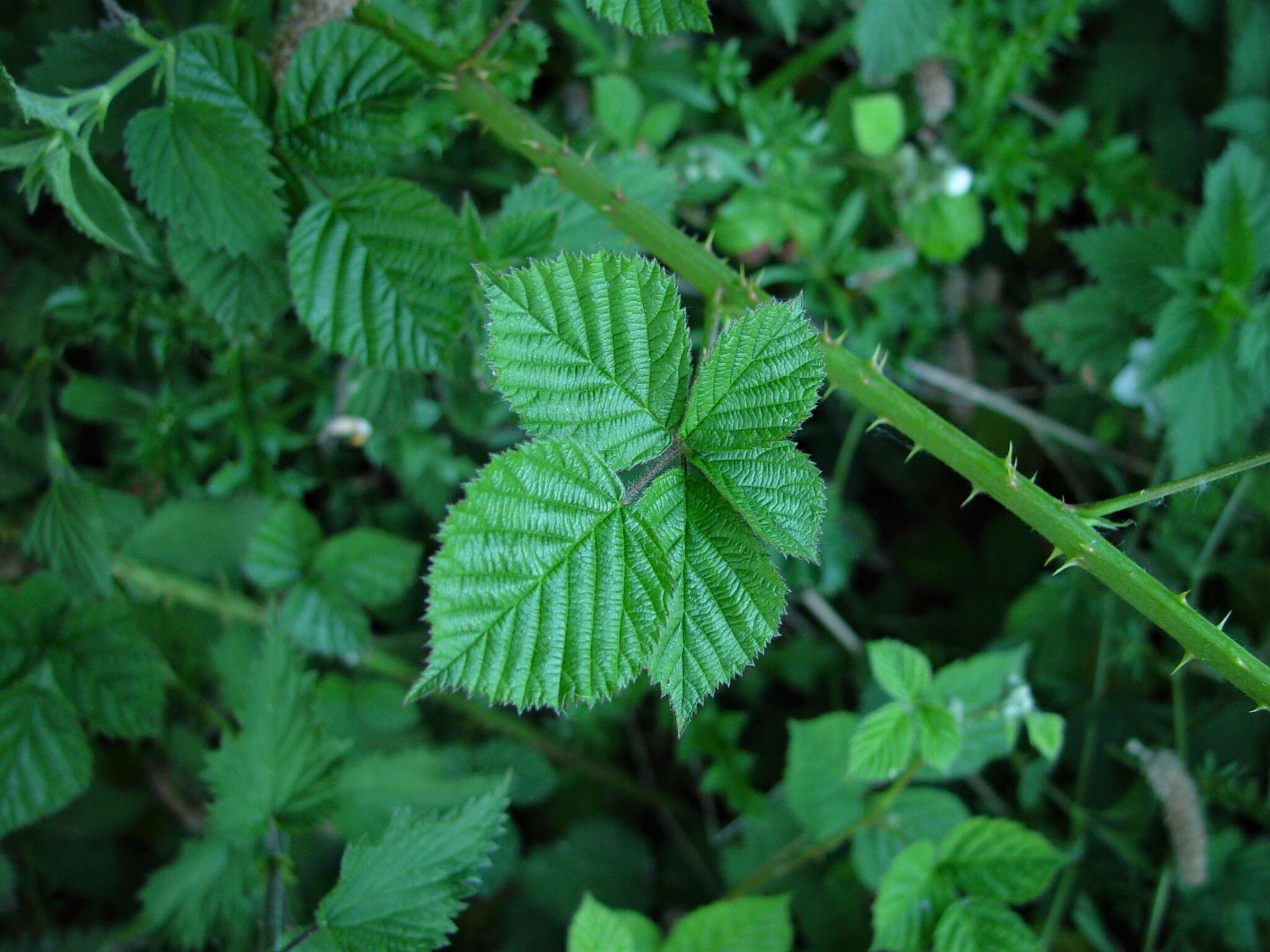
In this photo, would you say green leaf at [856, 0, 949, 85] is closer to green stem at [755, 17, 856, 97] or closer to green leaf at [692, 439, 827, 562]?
green stem at [755, 17, 856, 97]

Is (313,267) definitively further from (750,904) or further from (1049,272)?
(1049,272)

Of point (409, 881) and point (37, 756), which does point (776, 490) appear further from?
point (37, 756)

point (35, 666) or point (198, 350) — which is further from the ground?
point (198, 350)

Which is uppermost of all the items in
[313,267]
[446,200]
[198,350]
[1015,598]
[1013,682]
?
[313,267]

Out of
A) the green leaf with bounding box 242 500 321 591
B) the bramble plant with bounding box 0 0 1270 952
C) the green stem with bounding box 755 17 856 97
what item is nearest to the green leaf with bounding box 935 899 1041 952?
the bramble plant with bounding box 0 0 1270 952

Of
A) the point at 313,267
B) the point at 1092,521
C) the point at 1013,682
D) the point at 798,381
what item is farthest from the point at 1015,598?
the point at 313,267

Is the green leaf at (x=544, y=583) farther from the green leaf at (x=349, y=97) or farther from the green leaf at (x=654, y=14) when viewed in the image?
the green leaf at (x=349, y=97)
